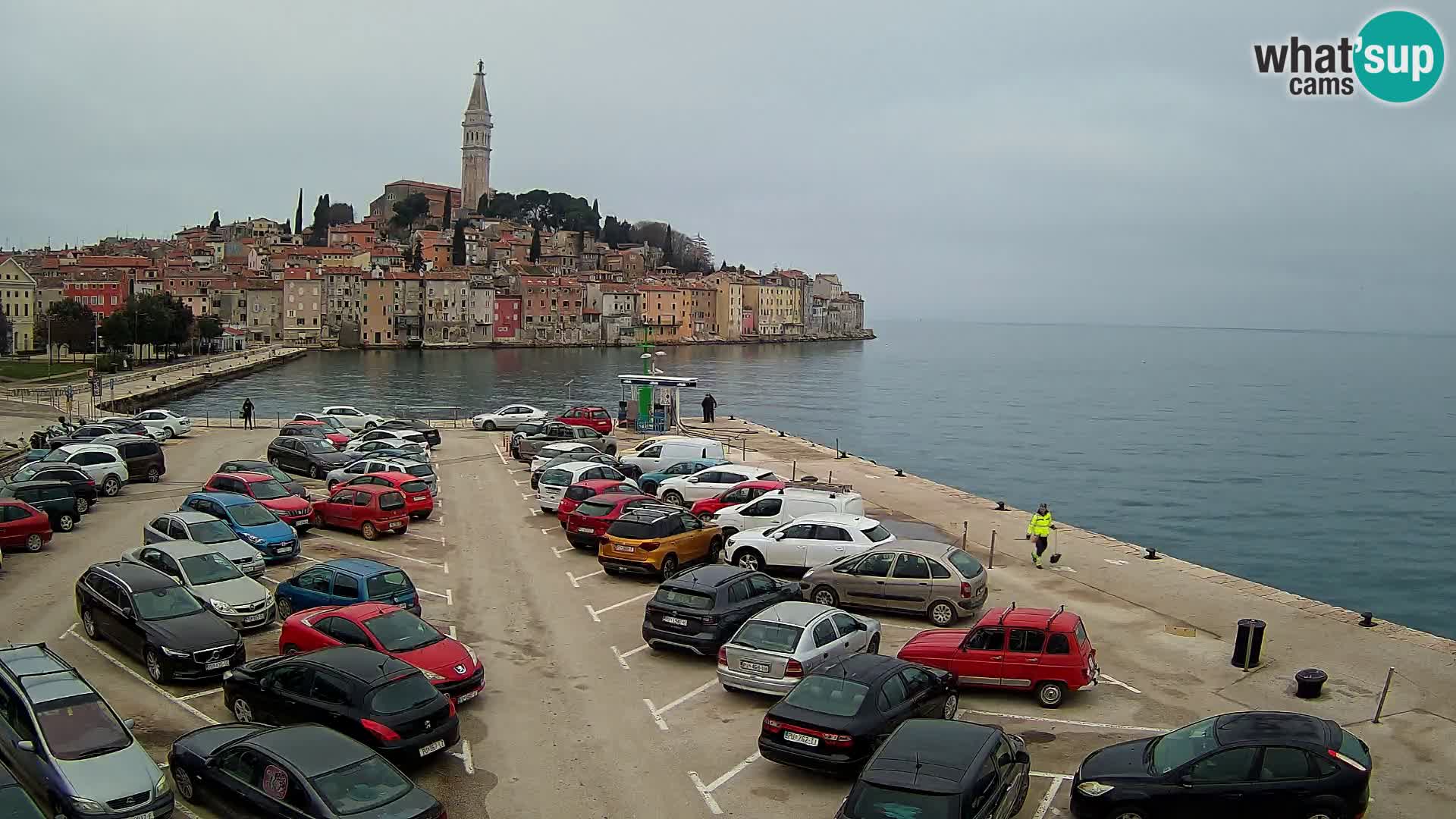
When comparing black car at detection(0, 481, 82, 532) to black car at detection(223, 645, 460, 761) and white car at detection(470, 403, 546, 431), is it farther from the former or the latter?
white car at detection(470, 403, 546, 431)

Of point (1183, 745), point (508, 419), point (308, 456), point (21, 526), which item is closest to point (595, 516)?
point (21, 526)

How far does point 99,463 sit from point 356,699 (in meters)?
19.3

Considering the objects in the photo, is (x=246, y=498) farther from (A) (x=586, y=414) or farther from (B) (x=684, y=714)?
(A) (x=586, y=414)

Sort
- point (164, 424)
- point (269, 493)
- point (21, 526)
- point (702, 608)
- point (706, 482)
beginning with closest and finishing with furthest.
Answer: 1. point (702, 608)
2. point (21, 526)
3. point (269, 493)
4. point (706, 482)
5. point (164, 424)

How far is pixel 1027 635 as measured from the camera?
11.9m

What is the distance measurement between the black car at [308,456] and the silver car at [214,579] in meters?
13.2

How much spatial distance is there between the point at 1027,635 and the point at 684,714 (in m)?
3.87

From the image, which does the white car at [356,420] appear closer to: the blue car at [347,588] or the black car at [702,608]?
the blue car at [347,588]

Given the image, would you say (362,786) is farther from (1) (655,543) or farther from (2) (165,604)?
(1) (655,543)

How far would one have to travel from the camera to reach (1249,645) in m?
13.5

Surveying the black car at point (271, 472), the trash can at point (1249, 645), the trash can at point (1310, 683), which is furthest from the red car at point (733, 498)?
the trash can at point (1310, 683)

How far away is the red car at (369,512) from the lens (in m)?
20.6

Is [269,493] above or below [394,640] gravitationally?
below

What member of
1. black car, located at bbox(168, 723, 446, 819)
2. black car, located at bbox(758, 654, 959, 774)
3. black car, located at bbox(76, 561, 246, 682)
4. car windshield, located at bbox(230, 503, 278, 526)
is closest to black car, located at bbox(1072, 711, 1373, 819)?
black car, located at bbox(758, 654, 959, 774)
